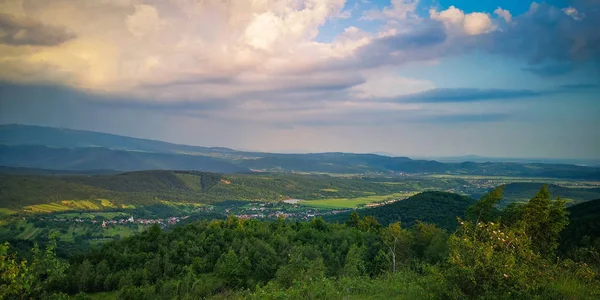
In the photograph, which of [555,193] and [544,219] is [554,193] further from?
[544,219]

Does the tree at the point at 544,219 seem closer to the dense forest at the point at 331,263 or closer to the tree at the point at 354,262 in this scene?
the dense forest at the point at 331,263

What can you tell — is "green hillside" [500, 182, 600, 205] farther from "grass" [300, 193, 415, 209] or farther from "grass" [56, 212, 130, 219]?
"grass" [56, 212, 130, 219]

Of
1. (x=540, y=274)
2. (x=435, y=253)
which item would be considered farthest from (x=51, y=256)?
(x=435, y=253)

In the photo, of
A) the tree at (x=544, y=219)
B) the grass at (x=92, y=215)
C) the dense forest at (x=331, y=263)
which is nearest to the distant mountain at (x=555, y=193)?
the dense forest at (x=331, y=263)

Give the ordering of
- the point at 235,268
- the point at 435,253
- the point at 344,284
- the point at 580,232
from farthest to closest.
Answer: the point at 580,232, the point at 435,253, the point at 235,268, the point at 344,284

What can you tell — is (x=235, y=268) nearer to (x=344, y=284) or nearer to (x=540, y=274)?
(x=344, y=284)

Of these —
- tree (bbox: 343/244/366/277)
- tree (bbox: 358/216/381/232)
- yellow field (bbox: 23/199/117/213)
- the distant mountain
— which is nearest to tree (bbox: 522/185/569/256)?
tree (bbox: 343/244/366/277)

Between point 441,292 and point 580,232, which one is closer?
point 441,292
